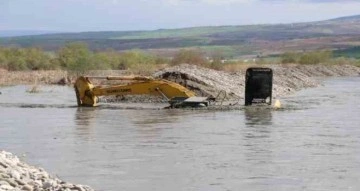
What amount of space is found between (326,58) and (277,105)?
80.1m

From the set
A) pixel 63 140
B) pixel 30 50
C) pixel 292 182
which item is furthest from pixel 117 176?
pixel 30 50

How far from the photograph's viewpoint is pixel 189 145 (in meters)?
26.1

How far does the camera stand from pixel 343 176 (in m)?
20.0

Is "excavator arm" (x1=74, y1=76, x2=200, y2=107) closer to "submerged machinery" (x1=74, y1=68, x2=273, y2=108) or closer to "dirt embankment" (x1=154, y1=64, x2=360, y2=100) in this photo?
"submerged machinery" (x1=74, y1=68, x2=273, y2=108)

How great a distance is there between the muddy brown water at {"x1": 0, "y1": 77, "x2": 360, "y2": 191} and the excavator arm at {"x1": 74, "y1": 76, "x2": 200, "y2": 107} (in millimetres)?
748

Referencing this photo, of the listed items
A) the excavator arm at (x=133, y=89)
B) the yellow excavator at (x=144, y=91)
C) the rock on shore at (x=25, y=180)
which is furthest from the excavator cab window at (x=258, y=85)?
the rock on shore at (x=25, y=180)

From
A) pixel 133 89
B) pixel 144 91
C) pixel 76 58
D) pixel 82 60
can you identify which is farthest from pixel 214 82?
pixel 76 58

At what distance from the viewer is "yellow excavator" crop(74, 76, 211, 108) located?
38.7 metres

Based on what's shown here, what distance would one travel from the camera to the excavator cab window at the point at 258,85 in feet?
133

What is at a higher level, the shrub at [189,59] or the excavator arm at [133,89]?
the excavator arm at [133,89]

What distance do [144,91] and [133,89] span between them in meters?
0.57

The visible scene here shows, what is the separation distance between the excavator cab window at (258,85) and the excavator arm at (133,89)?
264 centimetres

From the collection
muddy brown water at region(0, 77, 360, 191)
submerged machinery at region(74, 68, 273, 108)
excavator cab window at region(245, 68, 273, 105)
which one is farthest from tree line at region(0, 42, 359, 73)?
muddy brown water at region(0, 77, 360, 191)

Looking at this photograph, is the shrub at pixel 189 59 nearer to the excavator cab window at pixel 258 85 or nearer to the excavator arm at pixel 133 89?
the excavator cab window at pixel 258 85
